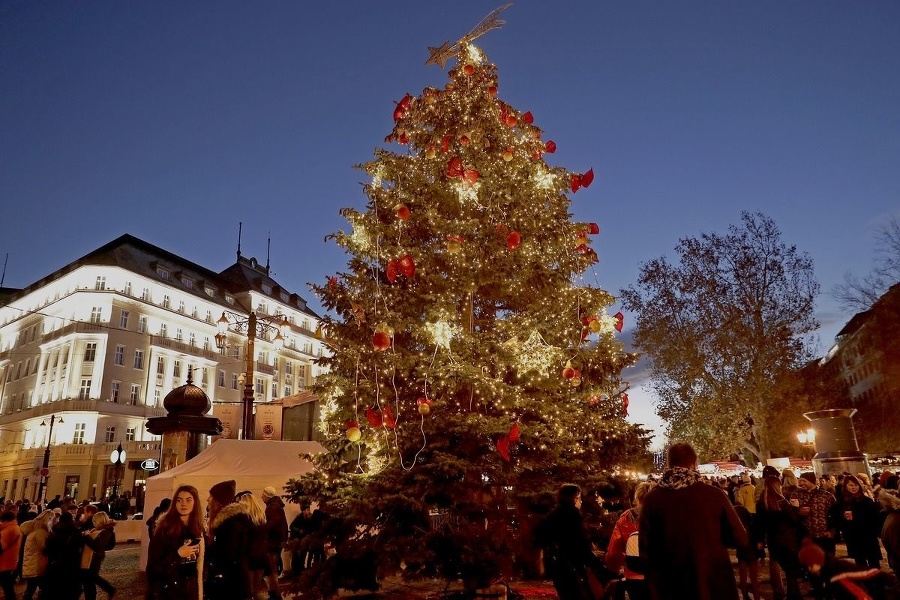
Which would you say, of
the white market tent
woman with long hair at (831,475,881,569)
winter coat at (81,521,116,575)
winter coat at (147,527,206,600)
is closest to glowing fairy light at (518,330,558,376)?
woman with long hair at (831,475,881,569)

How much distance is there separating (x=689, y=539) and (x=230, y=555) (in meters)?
3.96

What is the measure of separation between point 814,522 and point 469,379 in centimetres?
569

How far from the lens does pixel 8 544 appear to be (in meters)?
8.88

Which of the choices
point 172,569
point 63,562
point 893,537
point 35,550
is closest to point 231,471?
point 35,550

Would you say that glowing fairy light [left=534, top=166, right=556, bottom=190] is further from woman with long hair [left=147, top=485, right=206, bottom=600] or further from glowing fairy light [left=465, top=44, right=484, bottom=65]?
woman with long hair [left=147, top=485, right=206, bottom=600]

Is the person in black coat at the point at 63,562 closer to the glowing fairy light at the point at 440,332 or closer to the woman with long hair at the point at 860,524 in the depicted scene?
the glowing fairy light at the point at 440,332

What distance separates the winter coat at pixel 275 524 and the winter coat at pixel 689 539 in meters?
7.73

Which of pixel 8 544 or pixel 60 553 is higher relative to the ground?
pixel 8 544

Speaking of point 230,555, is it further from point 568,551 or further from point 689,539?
point 689,539

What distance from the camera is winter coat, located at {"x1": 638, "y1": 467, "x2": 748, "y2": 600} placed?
4199mm

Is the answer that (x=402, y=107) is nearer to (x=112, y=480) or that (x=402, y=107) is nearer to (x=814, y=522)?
(x=814, y=522)

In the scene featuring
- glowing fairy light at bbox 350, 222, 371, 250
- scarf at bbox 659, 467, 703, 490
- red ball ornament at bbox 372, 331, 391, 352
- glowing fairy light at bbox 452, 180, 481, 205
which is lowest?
scarf at bbox 659, 467, 703, 490

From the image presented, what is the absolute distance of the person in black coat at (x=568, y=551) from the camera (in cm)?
567

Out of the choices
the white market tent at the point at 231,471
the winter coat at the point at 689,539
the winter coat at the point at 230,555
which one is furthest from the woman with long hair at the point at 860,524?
the white market tent at the point at 231,471
